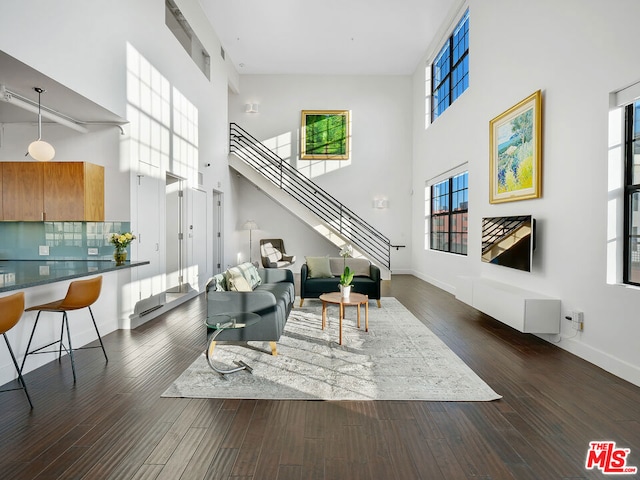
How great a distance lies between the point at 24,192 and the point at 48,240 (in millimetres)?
668

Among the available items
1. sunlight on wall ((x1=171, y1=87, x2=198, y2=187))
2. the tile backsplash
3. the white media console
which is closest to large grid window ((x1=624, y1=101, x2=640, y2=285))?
the white media console

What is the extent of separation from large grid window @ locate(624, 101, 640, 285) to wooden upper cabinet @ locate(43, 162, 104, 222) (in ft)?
19.4

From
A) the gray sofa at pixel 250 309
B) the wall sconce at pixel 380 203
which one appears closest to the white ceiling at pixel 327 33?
the wall sconce at pixel 380 203

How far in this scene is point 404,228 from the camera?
37.6ft

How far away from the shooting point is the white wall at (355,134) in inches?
450

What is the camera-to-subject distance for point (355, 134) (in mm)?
11453

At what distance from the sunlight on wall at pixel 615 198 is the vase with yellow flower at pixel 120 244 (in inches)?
210

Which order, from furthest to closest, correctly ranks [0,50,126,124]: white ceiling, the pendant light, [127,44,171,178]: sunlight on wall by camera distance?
[127,44,171,178]: sunlight on wall < the pendant light < [0,50,126,124]: white ceiling

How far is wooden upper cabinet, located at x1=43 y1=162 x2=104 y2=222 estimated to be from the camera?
4660 millimetres

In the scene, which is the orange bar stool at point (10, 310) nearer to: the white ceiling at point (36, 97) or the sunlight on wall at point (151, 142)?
the white ceiling at point (36, 97)

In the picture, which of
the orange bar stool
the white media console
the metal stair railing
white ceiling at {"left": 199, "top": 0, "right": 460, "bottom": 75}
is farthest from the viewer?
the metal stair railing

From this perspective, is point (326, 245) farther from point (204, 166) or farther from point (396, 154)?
Result: point (204, 166)

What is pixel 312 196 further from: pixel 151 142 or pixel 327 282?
pixel 151 142

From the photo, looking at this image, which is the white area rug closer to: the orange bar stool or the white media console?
the white media console
